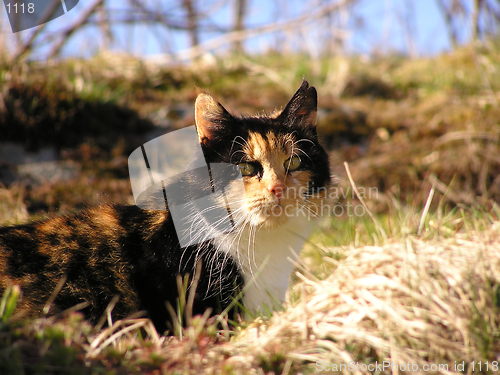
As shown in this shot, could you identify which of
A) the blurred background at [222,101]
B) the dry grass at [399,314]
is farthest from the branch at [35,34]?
the dry grass at [399,314]

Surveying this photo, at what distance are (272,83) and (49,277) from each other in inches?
194

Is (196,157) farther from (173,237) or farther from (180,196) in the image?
(173,237)

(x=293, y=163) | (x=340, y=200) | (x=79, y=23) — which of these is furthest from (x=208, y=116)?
(x=79, y=23)

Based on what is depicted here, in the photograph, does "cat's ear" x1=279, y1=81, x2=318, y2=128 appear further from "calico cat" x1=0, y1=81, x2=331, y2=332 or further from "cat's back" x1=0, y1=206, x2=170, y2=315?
"cat's back" x1=0, y1=206, x2=170, y2=315

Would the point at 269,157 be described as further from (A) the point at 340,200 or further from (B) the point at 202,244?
(A) the point at 340,200

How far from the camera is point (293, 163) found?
1.99 meters

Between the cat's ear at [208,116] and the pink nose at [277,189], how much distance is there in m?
0.33

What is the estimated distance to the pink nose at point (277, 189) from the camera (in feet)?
5.93

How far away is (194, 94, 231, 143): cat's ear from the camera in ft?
6.15

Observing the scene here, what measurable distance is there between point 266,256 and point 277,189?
11.6 inches

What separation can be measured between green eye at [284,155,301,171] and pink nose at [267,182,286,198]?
0.16 metres

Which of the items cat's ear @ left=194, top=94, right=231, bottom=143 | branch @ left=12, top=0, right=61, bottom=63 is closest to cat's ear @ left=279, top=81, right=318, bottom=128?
cat's ear @ left=194, top=94, right=231, bottom=143

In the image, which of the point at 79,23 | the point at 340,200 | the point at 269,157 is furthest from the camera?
the point at 79,23

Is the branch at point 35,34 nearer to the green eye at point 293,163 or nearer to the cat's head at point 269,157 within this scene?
the cat's head at point 269,157
